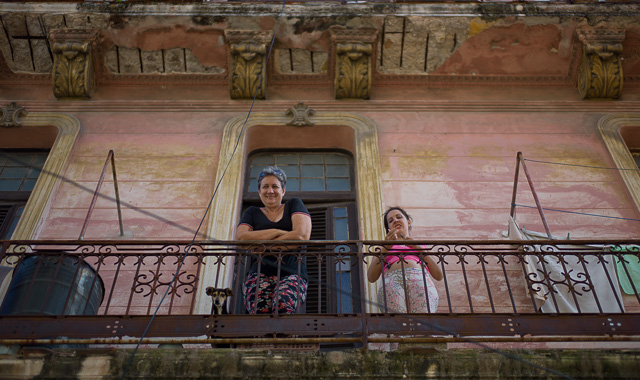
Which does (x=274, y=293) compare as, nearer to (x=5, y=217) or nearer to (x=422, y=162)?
(x=422, y=162)

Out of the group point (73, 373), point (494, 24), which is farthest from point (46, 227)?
point (494, 24)

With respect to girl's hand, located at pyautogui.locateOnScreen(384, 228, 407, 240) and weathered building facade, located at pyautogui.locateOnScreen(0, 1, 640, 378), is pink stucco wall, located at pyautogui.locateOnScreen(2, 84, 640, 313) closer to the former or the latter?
weathered building facade, located at pyautogui.locateOnScreen(0, 1, 640, 378)

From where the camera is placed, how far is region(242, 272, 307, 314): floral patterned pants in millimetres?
5105

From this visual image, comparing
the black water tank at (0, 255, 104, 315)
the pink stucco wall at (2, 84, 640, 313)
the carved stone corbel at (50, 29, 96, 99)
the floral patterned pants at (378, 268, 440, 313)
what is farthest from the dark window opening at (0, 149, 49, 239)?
the floral patterned pants at (378, 268, 440, 313)

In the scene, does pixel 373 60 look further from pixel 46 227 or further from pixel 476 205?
pixel 46 227

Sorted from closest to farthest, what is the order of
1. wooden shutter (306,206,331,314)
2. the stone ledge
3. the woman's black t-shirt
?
the stone ledge
the woman's black t-shirt
wooden shutter (306,206,331,314)

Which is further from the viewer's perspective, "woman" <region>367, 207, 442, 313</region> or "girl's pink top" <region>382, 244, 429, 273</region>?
"girl's pink top" <region>382, 244, 429, 273</region>

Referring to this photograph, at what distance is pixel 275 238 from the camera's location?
18.2 feet

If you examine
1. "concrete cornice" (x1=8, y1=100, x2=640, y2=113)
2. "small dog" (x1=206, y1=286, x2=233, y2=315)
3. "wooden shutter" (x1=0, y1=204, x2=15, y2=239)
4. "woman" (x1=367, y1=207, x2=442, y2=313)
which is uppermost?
"concrete cornice" (x1=8, y1=100, x2=640, y2=113)

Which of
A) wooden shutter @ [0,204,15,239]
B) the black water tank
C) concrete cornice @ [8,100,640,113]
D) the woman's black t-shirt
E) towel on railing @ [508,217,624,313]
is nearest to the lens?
the black water tank

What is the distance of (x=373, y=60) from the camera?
846cm

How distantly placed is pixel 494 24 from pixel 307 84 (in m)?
2.42

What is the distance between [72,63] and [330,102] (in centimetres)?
319

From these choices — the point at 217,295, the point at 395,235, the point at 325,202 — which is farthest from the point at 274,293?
the point at 325,202
